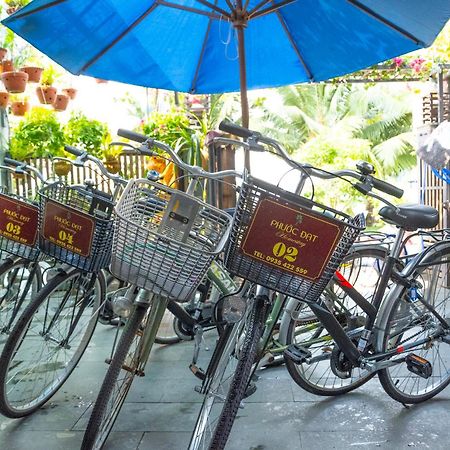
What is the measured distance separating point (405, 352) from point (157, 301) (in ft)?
4.39

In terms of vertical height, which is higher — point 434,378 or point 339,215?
point 339,215

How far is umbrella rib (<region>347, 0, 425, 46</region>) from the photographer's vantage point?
397cm

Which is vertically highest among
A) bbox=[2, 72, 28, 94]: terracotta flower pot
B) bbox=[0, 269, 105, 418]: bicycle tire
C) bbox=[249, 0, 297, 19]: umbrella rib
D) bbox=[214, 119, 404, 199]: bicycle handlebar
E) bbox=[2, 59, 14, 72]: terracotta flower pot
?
bbox=[249, 0, 297, 19]: umbrella rib

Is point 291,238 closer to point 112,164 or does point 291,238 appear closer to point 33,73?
point 112,164

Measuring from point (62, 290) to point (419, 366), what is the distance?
6.16 ft

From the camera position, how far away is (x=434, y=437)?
9.14ft

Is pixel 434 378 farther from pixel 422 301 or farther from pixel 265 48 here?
pixel 265 48

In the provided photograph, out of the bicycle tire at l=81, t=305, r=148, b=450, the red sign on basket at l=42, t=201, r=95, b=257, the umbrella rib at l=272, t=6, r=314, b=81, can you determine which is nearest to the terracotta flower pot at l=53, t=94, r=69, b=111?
the umbrella rib at l=272, t=6, r=314, b=81

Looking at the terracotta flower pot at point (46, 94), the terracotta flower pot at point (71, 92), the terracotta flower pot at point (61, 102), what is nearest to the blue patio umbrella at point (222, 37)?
the terracotta flower pot at point (46, 94)

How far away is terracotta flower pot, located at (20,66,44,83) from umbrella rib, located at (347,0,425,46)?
403 centimetres

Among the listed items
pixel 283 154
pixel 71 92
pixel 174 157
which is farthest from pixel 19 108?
pixel 283 154

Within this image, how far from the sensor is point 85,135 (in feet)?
23.7

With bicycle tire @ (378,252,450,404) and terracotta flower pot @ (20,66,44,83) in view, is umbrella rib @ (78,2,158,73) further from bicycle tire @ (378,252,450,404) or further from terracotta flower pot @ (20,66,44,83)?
bicycle tire @ (378,252,450,404)

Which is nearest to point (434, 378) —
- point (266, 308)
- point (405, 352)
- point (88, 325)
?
point (405, 352)
